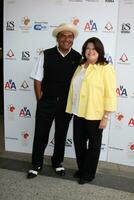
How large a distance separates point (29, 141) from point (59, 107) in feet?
2.93

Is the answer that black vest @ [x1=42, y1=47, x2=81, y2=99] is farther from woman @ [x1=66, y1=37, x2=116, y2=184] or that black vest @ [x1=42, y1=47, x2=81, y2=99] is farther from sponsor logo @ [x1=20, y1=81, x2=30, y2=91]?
sponsor logo @ [x1=20, y1=81, x2=30, y2=91]

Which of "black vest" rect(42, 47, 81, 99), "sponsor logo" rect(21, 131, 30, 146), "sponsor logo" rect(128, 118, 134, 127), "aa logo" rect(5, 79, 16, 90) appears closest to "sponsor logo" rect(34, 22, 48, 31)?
"black vest" rect(42, 47, 81, 99)

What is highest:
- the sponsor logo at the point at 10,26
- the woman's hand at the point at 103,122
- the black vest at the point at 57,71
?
the sponsor logo at the point at 10,26

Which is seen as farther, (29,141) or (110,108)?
(29,141)

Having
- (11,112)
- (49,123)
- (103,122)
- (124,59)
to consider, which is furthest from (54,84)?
(11,112)

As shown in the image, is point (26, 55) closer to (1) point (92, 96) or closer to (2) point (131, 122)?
(1) point (92, 96)

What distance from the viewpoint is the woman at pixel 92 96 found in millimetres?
2609

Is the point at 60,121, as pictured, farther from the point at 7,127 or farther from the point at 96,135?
the point at 7,127

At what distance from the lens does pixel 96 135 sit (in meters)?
2.74

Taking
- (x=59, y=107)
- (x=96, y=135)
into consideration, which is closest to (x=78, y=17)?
Result: (x=59, y=107)

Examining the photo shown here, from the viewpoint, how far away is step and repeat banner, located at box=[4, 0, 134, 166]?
3115 millimetres

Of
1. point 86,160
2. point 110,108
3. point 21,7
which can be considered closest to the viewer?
point 110,108

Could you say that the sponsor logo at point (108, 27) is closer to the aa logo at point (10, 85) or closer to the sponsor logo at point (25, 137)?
the aa logo at point (10, 85)

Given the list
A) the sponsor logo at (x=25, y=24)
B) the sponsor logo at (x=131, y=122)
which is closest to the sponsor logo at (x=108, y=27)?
the sponsor logo at (x=25, y=24)
